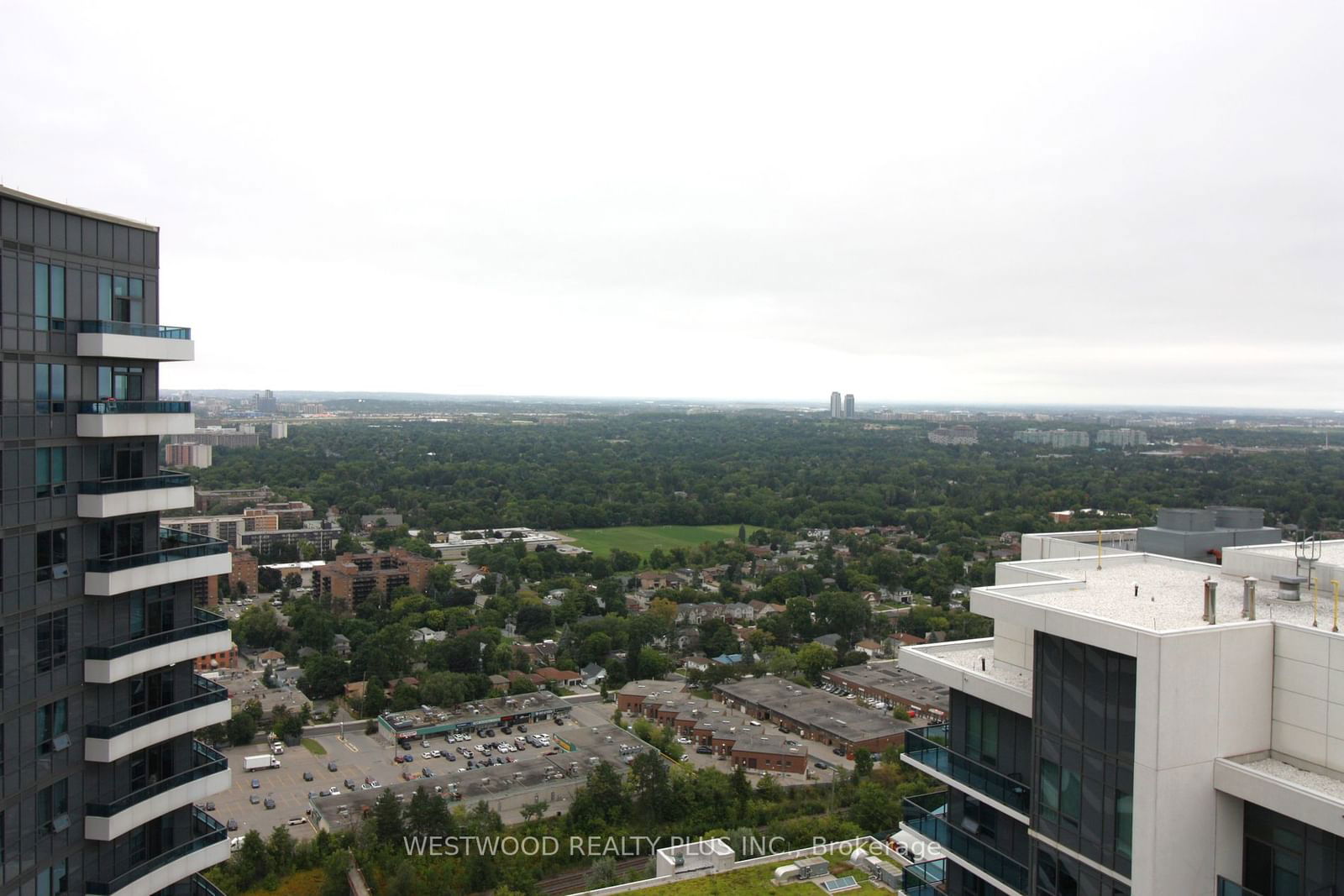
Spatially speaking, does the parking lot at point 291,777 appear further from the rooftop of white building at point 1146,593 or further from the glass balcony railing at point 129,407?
the rooftop of white building at point 1146,593

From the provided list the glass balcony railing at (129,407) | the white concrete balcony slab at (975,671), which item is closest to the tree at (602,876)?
the white concrete balcony slab at (975,671)

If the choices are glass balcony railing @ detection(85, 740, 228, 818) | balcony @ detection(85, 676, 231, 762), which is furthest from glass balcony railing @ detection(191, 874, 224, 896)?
balcony @ detection(85, 676, 231, 762)

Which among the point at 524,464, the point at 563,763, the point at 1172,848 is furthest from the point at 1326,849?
the point at 524,464

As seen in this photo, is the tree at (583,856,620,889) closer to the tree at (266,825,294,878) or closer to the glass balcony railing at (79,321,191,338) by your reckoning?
the tree at (266,825,294,878)

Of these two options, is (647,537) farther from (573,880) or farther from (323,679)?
(573,880)

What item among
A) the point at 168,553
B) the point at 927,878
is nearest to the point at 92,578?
the point at 168,553
